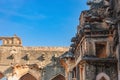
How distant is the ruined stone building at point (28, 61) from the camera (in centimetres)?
3772

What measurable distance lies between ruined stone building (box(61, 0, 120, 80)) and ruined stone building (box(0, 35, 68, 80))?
17.1 m

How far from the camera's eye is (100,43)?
19.2 meters

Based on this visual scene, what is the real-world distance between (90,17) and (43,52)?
19.9 m

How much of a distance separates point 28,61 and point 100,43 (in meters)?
20.1

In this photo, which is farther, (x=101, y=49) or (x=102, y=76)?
(x=101, y=49)

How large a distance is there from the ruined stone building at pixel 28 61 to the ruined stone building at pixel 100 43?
1711 cm

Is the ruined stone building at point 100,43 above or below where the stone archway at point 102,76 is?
above

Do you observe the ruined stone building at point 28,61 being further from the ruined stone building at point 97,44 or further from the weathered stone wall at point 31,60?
the ruined stone building at point 97,44

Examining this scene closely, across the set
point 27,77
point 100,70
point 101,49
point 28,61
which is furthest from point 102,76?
point 27,77

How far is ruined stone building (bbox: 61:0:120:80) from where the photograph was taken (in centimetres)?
1811

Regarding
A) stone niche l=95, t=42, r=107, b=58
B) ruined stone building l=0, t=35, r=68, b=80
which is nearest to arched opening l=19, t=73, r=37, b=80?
ruined stone building l=0, t=35, r=68, b=80

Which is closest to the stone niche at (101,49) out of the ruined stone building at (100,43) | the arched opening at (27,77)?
the ruined stone building at (100,43)

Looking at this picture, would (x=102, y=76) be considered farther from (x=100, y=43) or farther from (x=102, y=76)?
(x=100, y=43)

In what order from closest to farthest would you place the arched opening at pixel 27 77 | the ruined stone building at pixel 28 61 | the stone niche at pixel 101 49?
the stone niche at pixel 101 49 < the ruined stone building at pixel 28 61 < the arched opening at pixel 27 77
